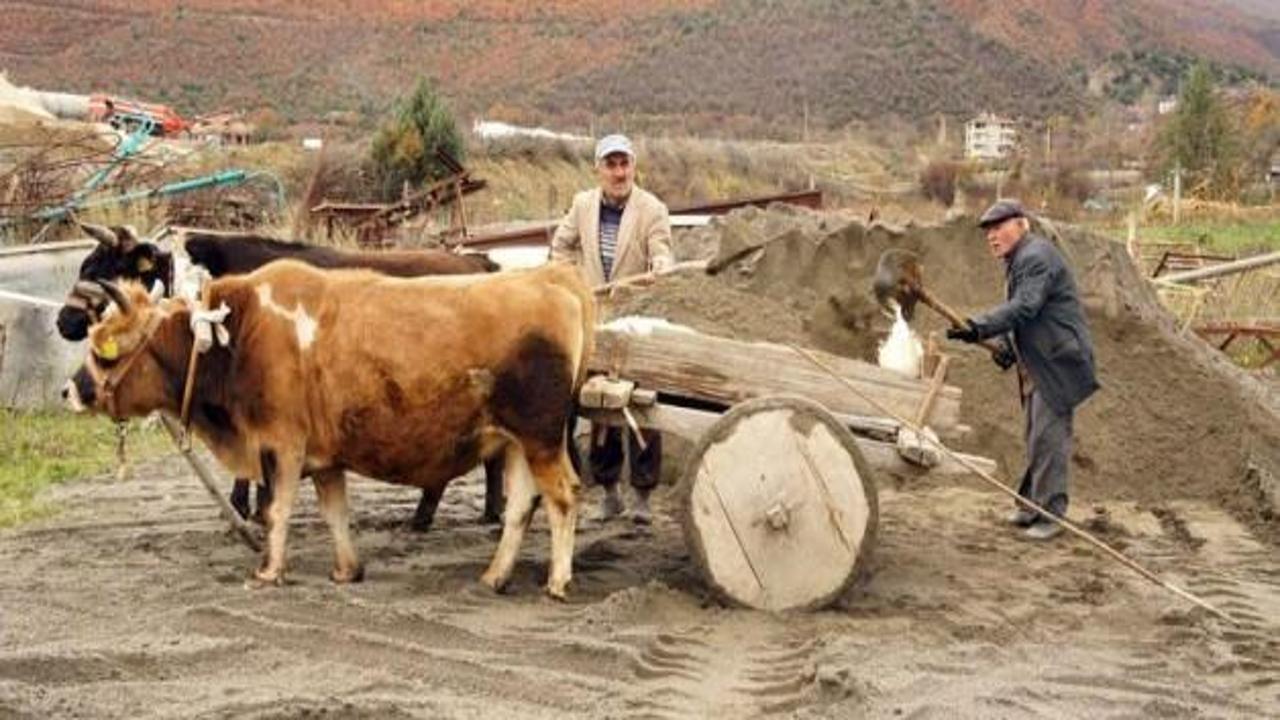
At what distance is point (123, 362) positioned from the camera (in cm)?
755

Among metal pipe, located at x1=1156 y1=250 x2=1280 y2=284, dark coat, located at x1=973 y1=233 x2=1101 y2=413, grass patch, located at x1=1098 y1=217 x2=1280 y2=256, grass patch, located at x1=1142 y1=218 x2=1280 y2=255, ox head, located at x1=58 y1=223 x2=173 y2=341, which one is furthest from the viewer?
grass patch, located at x1=1142 y1=218 x2=1280 y2=255

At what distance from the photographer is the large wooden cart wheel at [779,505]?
7.07 meters

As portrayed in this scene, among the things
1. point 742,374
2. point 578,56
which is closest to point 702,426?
point 742,374

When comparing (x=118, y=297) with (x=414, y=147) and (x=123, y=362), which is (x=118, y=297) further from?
(x=414, y=147)

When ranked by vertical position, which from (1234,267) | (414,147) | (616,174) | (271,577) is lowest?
(271,577)

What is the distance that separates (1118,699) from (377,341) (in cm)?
341

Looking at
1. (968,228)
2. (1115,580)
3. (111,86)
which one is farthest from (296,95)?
(1115,580)

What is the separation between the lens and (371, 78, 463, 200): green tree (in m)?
29.9

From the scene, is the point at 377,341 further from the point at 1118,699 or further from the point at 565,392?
the point at 1118,699

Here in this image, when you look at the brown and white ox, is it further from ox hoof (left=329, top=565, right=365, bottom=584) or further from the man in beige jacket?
the man in beige jacket

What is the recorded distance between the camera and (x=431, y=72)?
245ft

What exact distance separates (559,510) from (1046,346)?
2.95 m

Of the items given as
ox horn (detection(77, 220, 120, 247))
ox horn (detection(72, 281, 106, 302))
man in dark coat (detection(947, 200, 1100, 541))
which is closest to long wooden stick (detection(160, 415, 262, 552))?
ox horn (detection(72, 281, 106, 302))

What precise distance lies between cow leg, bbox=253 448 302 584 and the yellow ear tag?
31.3 inches
